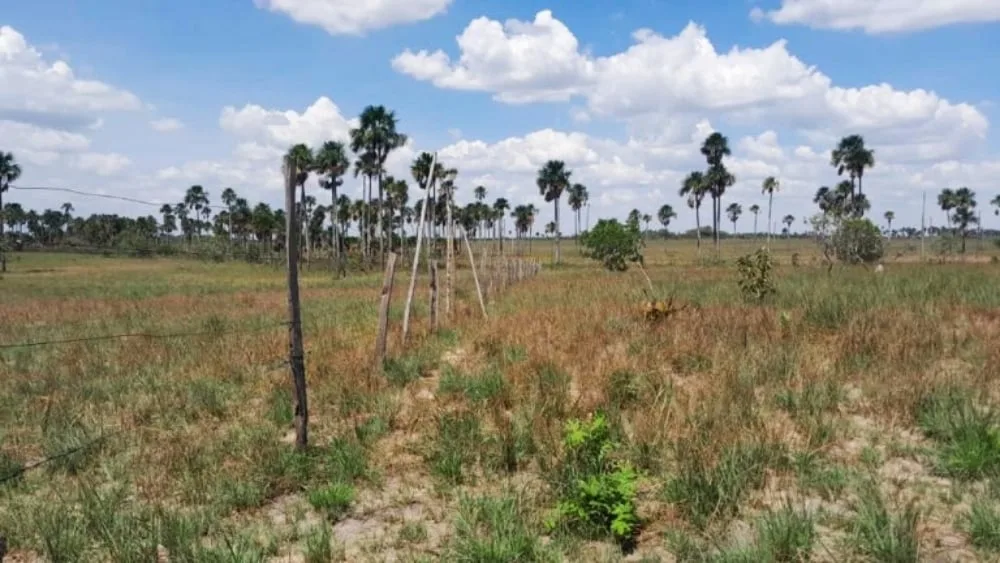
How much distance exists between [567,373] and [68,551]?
5.43 m

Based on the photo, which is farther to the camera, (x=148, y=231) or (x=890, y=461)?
(x=148, y=231)

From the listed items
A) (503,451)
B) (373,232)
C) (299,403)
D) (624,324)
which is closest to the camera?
(503,451)

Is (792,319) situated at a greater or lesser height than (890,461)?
greater

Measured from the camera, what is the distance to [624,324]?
35.2 feet

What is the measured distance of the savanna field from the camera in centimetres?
443

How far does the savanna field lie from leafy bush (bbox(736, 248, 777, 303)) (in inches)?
135

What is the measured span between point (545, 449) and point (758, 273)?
10.2m

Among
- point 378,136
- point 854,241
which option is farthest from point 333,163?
point 854,241

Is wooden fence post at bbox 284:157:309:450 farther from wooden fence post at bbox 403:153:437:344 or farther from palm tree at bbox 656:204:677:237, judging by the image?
palm tree at bbox 656:204:677:237

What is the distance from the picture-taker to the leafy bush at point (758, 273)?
14.1 m

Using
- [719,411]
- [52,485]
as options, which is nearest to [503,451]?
[719,411]

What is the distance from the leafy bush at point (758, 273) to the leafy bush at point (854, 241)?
31.8 metres

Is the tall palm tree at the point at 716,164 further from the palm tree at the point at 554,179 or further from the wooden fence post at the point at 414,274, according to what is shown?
the wooden fence post at the point at 414,274

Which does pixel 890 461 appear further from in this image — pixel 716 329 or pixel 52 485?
pixel 52 485
